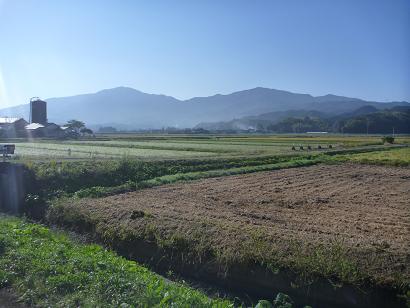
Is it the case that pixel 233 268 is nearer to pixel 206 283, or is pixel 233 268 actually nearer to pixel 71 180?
pixel 206 283

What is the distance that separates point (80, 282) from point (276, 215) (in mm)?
6076

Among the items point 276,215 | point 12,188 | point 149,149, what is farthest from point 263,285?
point 149,149

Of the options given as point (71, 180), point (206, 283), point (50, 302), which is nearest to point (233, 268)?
point (206, 283)

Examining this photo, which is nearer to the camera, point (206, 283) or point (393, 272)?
point (393, 272)

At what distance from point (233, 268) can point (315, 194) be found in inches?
315

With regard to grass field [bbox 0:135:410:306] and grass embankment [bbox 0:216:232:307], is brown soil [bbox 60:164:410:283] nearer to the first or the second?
grass field [bbox 0:135:410:306]

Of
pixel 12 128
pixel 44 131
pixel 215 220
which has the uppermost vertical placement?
pixel 12 128

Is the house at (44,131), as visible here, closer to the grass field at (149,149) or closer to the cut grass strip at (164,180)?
the grass field at (149,149)

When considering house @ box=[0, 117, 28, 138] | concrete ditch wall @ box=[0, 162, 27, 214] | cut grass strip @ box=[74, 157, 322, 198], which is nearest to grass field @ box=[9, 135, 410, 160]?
cut grass strip @ box=[74, 157, 322, 198]

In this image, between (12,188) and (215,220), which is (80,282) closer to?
(215,220)

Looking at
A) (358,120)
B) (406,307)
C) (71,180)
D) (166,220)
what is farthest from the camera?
(358,120)

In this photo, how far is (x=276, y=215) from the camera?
1063 cm

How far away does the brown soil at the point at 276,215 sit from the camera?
7.48m

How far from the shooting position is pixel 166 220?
964cm
